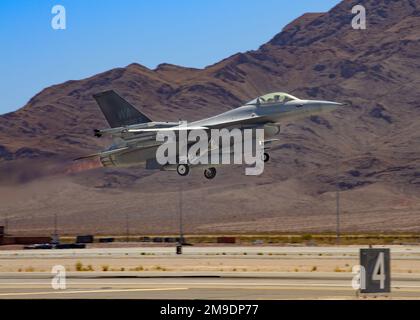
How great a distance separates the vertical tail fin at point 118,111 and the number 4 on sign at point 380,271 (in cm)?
3182

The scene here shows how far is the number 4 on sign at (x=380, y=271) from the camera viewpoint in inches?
1175

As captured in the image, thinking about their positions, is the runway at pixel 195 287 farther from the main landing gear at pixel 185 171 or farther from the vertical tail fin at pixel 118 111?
the vertical tail fin at pixel 118 111

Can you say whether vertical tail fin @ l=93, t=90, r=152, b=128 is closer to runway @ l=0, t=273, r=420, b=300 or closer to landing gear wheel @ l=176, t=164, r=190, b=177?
landing gear wheel @ l=176, t=164, r=190, b=177

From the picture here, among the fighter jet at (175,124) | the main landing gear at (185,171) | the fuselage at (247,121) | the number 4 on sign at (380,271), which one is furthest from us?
the main landing gear at (185,171)

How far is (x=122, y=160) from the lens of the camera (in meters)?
57.3

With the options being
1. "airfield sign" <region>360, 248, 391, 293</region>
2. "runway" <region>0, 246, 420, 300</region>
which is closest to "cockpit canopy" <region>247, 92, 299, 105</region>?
"runway" <region>0, 246, 420, 300</region>

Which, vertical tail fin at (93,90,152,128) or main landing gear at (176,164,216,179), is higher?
vertical tail fin at (93,90,152,128)

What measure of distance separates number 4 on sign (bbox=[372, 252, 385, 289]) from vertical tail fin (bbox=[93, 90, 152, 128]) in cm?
3182

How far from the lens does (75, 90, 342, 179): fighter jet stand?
53.3 meters

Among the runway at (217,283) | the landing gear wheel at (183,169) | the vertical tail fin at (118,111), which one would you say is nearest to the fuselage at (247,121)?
the landing gear wheel at (183,169)

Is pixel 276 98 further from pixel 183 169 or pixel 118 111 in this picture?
pixel 118 111

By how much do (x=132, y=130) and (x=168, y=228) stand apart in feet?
430
